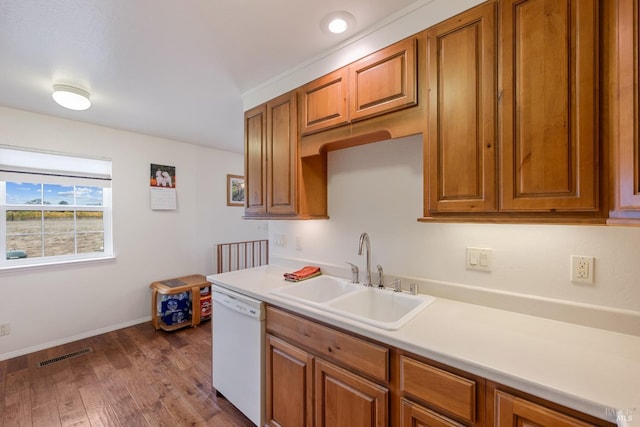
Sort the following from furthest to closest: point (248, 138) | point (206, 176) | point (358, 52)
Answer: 1. point (206, 176)
2. point (248, 138)
3. point (358, 52)

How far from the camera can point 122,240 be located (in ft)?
10.7

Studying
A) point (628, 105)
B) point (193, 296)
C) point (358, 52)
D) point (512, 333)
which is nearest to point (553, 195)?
point (628, 105)

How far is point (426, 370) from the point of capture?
40.6 inches

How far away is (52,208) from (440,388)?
3846 mm

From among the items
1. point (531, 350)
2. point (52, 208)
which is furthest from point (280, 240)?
point (52, 208)

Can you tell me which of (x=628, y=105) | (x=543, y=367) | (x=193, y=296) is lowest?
(x=193, y=296)

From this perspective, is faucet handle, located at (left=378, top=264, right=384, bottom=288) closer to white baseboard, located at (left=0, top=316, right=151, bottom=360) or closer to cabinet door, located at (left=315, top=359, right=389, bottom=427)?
cabinet door, located at (left=315, top=359, right=389, bottom=427)

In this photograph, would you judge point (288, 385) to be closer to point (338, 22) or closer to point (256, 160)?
point (256, 160)

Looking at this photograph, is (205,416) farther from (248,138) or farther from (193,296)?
(248,138)

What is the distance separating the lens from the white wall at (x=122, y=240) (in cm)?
266

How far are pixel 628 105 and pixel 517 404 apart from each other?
99 cm

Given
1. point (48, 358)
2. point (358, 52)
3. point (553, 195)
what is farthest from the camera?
point (48, 358)

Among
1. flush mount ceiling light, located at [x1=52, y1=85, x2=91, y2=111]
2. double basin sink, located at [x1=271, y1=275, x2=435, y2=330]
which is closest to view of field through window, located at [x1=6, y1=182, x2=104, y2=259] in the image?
flush mount ceiling light, located at [x1=52, y1=85, x2=91, y2=111]

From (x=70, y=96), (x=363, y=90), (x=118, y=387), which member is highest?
(x=70, y=96)
